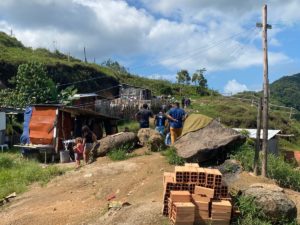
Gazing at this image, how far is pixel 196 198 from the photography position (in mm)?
9523

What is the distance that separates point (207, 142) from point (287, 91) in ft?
246

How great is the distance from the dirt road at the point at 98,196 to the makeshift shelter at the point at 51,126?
3782 mm

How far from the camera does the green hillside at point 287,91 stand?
255ft

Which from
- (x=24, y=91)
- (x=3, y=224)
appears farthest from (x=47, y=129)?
(x=24, y=91)

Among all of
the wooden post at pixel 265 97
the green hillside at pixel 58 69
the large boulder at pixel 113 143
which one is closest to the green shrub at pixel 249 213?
the wooden post at pixel 265 97

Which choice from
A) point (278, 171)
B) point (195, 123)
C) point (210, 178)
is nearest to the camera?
point (210, 178)

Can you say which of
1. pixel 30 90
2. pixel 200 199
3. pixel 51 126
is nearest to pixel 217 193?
pixel 200 199

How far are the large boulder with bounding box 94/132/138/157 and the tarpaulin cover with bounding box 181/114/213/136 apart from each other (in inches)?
Result: 75.7

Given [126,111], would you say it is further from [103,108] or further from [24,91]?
[24,91]

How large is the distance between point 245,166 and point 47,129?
8.33m

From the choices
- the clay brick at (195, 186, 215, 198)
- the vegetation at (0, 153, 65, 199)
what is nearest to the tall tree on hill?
the vegetation at (0, 153, 65, 199)

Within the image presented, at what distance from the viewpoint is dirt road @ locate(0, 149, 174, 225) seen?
399 inches

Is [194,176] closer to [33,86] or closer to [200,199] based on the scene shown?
[200,199]

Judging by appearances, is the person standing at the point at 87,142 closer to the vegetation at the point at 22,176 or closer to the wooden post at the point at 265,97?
the vegetation at the point at 22,176
